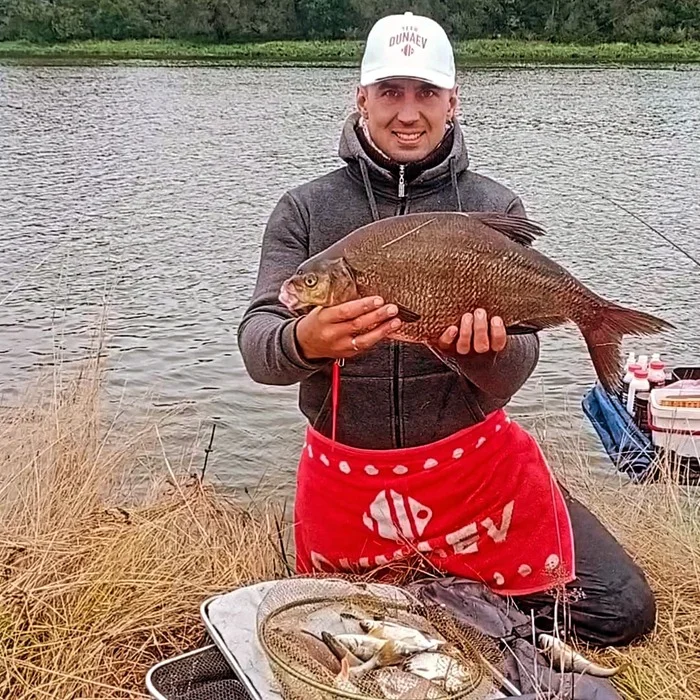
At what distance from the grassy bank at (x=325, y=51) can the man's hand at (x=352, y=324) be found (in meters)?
40.4

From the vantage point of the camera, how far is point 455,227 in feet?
8.38

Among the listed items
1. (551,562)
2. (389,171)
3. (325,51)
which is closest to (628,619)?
(551,562)

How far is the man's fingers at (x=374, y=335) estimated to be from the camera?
2359 millimetres

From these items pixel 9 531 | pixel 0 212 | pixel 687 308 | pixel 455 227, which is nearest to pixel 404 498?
pixel 455 227

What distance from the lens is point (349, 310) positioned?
2.31m

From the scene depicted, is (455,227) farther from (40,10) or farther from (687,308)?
(40,10)

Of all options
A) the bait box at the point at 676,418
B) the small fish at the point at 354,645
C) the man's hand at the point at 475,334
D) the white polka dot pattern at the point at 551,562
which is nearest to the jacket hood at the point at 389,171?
the man's hand at the point at 475,334

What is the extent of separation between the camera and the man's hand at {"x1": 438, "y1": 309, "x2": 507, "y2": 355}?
2.49 metres

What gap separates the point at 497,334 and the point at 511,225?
0.32 m

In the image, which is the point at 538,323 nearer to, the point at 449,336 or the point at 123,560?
the point at 449,336

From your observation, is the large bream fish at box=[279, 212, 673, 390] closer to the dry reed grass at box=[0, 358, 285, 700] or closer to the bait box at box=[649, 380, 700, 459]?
the dry reed grass at box=[0, 358, 285, 700]

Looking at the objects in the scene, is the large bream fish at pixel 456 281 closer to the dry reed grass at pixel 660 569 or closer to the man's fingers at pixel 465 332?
the man's fingers at pixel 465 332

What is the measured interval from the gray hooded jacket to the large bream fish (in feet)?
0.60

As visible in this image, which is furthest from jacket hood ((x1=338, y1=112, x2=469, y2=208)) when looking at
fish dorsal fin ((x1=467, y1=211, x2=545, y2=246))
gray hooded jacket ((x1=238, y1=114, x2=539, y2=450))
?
fish dorsal fin ((x1=467, y1=211, x2=545, y2=246))
